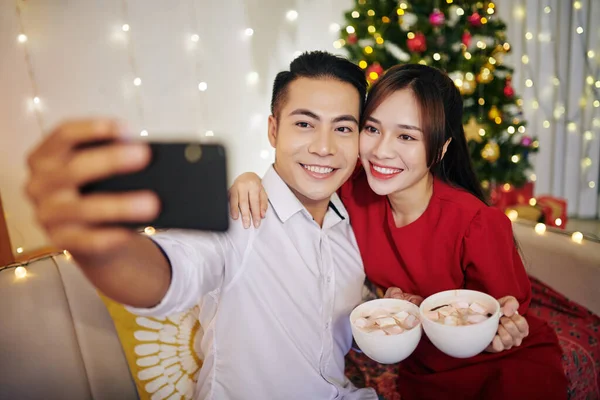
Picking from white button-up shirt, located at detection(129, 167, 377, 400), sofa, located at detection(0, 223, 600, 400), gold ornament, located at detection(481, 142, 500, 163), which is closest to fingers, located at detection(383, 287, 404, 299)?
white button-up shirt, located at detection(129, 167, 377, 400)

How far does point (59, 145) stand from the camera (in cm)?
51

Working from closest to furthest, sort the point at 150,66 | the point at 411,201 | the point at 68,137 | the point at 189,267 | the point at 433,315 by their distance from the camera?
the point at 68,137
the point at 189,267
the point at 433,315
the point at 411,201
the point at 150,66

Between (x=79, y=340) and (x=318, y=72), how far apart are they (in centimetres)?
107

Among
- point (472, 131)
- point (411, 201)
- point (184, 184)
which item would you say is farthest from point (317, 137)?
point (472, 131)

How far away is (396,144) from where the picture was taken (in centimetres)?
131

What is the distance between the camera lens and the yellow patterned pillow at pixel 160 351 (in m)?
1.23

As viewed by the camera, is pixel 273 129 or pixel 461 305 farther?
pixel 273 129

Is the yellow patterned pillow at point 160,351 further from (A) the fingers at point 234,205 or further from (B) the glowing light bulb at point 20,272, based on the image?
(A) the fingers at point 234,205

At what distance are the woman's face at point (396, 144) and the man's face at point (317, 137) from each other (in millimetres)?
113

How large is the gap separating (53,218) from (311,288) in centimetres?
80

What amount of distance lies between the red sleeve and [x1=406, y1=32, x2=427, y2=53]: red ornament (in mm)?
1784

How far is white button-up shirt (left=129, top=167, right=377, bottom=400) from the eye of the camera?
3.63ft

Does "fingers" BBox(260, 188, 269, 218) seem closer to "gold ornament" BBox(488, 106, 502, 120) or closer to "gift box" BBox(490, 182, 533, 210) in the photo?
"gold ornament" BBox(488, 106, 502, 120)

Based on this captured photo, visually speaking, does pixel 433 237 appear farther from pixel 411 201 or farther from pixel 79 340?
pixel 79 340
